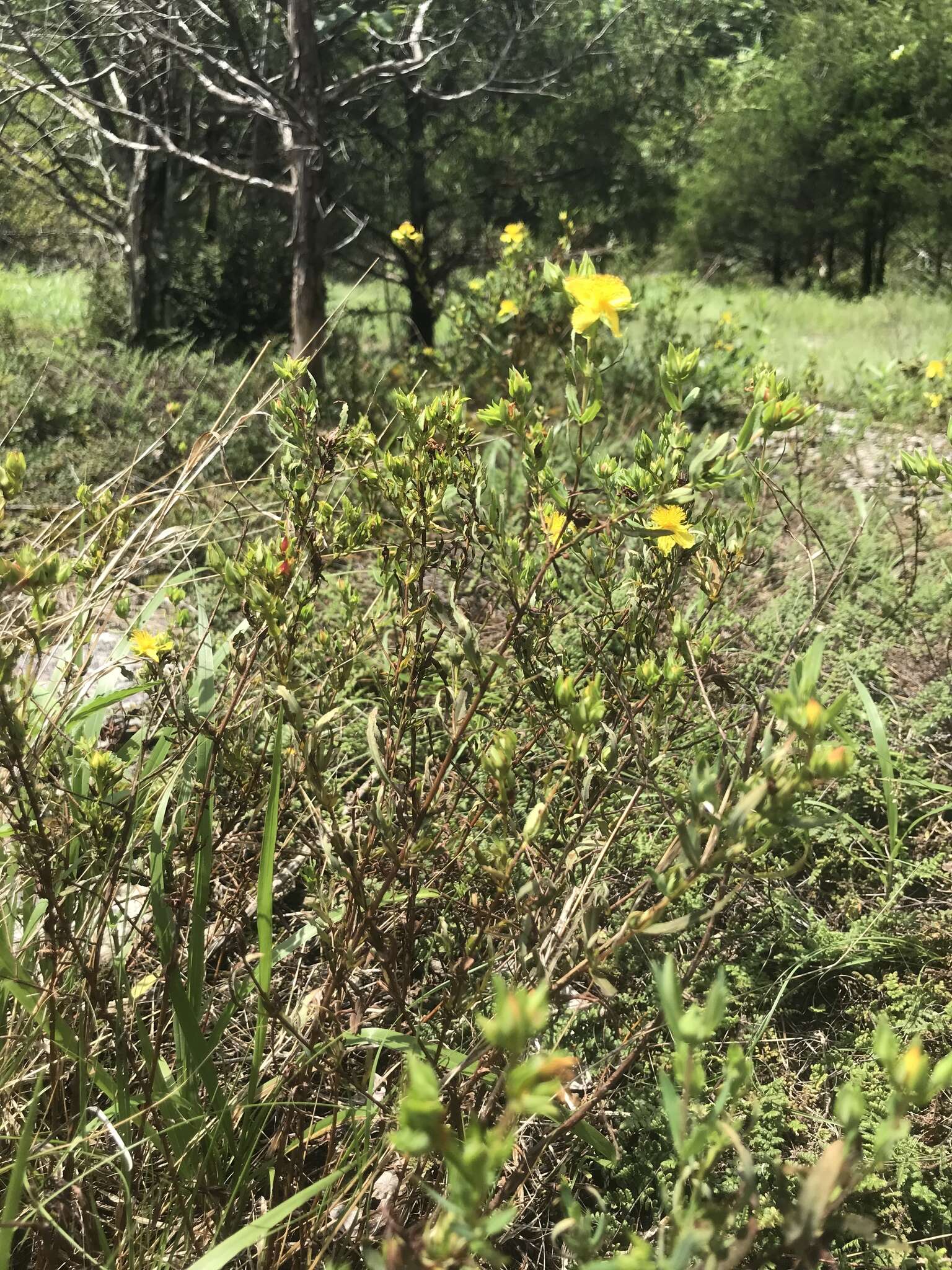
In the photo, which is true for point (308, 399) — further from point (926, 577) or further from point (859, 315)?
point (859, 315)

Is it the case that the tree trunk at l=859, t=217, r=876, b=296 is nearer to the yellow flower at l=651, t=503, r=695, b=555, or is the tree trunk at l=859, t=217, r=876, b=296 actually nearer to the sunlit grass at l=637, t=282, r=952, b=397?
the sunlit grass at l=637, t=282, r=952, b=397

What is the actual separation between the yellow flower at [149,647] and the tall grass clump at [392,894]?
16 millimetres

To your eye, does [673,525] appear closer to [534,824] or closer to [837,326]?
[534,824]

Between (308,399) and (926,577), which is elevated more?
(308,399)

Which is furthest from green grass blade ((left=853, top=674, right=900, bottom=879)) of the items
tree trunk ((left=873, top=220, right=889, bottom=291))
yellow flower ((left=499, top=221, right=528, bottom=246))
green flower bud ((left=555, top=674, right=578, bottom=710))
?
tree trunk ((left=873, top=220, right=889, bottom=291))

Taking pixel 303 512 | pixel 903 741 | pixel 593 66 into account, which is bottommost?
pixel 903 741

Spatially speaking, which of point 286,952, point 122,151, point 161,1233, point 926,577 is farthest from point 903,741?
point 122,151

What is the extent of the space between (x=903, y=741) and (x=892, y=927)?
52cm

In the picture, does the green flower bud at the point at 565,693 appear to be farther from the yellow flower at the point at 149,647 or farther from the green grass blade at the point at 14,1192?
the green grass blade at the point at 14,1192

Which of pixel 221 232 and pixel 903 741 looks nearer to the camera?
pixel 903 741

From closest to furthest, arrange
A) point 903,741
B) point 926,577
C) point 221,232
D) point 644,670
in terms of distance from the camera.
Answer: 1. point 644,670
2. point 903,741
3. point 926,577
4. point 221,232

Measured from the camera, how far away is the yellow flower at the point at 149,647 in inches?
43.6

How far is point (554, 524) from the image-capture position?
1.11 metres

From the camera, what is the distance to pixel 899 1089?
0.56 m
